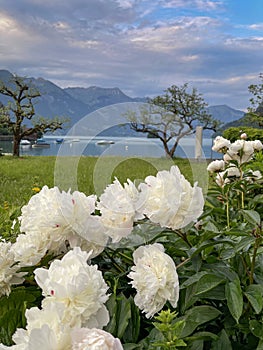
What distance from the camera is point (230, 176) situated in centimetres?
110

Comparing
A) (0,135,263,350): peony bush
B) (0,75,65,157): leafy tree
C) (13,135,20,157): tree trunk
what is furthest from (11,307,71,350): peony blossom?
(13,135,20,157): tree trunk

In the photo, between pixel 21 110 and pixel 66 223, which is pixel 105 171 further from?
pixel 21 110

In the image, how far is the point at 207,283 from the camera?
0.45 m

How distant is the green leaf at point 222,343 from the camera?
0.43m

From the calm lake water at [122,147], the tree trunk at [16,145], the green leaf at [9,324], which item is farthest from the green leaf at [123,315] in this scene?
the tree trunk at [16,145]

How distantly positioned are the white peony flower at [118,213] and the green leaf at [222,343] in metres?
0.15

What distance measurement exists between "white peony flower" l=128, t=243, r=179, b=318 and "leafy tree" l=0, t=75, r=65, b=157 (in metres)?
9.71

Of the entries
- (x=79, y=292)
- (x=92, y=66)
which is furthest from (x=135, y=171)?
(x=92, y=66)

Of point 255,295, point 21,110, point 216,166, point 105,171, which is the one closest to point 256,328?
point 255,295

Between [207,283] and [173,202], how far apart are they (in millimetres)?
94

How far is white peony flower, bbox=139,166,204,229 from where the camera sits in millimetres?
487

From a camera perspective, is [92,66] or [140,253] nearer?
[140,253]

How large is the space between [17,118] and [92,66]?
598 cm

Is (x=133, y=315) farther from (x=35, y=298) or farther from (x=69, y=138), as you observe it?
(x=69, y=138)
